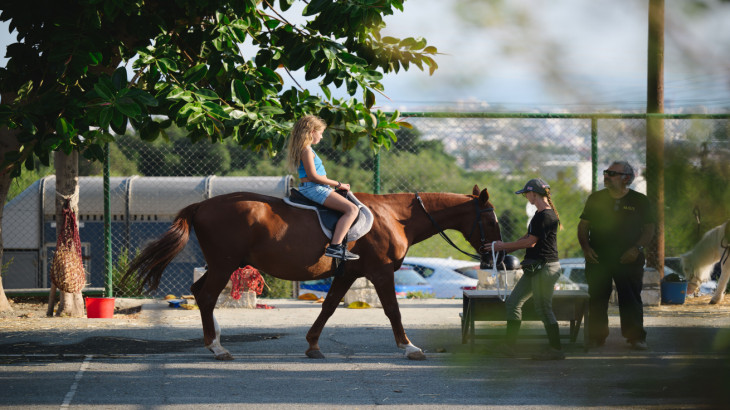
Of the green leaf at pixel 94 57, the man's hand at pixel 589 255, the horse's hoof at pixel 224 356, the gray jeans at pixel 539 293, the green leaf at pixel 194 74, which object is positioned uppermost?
the green leaf at pixel 94 57

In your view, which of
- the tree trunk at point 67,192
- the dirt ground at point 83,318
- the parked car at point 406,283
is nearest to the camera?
the dirt ground at point 83,318

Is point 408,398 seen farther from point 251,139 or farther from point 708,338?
point 708,338

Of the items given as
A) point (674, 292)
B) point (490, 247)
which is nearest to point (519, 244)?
point (490, 247)

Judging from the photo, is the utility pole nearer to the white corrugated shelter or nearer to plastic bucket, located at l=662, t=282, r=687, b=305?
plastic bucket, located at l=662, t=282, r=687, b=305

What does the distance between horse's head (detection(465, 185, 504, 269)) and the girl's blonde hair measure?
1697 millimetres

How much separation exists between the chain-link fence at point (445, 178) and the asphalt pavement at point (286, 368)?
122 cm

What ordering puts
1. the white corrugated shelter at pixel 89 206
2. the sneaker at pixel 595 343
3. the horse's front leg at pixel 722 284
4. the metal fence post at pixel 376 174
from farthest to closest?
1. the white corrugated shelter at pixel 89 206
2. the metal fence post at pixel 376 174
3. the horse's front leg at pixel 722 284
4. the sneaker at pixel 595 343

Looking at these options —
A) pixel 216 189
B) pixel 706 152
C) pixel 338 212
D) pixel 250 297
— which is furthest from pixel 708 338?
pixel 216 189

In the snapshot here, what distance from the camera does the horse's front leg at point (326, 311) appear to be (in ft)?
23.1

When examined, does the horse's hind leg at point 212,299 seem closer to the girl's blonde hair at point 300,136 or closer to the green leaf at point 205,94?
the girl's blonde hair at point 300,136

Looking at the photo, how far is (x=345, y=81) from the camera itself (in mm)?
6781

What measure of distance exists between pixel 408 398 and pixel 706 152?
178 inches

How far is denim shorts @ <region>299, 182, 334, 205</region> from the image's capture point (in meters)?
6.72

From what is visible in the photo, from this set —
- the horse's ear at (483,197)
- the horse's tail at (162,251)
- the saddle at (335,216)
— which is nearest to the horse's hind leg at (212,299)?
the horse's tail at (162,251)
